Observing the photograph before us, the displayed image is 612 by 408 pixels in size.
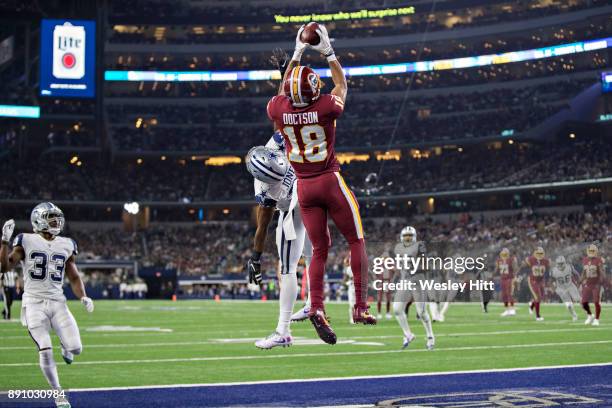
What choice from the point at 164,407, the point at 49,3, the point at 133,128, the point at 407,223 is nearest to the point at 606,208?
the point at 407,223

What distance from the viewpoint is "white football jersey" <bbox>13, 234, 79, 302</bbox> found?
10750mm

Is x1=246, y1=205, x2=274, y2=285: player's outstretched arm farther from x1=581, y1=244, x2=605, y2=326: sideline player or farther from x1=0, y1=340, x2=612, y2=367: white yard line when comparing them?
x1=581, y1=244, x2=605, y2=326: sideline player

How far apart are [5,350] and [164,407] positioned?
8.81 metres

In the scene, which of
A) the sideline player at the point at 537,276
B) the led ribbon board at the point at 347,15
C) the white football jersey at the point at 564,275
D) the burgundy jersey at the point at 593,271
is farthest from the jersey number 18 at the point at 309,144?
the led ribbon board at the point at 347,15

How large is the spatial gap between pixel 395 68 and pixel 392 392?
64849 millimetres

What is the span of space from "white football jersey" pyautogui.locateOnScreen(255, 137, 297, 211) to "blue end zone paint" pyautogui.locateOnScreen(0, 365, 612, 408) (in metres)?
4.65

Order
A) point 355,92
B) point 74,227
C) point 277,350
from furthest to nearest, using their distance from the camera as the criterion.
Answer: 1. point 355,92
2. point 74,227
3. point 277,350

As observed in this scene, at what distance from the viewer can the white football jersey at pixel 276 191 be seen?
6.55 metres

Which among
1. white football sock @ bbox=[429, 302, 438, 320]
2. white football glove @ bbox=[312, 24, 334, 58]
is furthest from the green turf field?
white football glove @ bbox=[312, 24, 334, 58]

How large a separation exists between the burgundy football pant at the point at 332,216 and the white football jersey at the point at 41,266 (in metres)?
5.26

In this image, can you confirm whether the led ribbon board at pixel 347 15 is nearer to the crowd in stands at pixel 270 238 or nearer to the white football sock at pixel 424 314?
the crowd in stands at pixel 270 238

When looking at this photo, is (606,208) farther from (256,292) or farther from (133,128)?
(133,128)

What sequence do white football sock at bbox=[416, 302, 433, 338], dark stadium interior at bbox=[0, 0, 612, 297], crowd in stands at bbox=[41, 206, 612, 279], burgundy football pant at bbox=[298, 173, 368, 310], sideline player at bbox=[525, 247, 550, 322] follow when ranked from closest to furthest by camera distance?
burgundy football pant at bbox=[298, 173, 368, 310] < white football sock at bbox=[416, 302, 433, 338] < sideline player at bbox=[525, 247, 550, 322] < crowd in stands at bbox=[41, 206, 612, 279] < dark stadium interior at bbox=[0, 0, 612, 297]

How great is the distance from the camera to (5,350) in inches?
720
